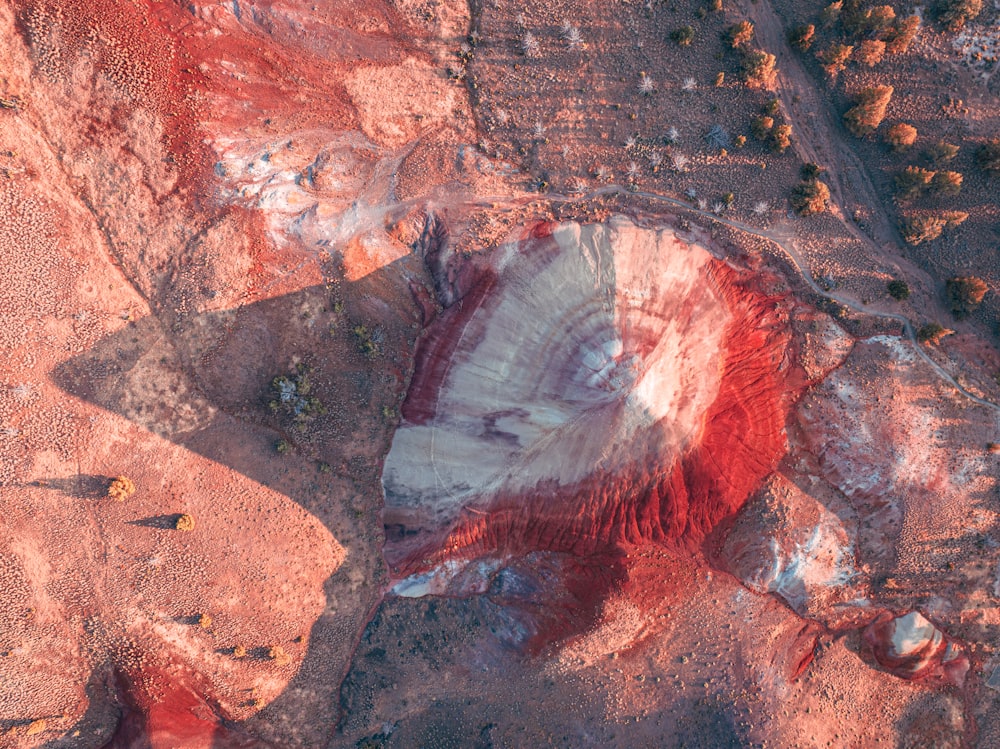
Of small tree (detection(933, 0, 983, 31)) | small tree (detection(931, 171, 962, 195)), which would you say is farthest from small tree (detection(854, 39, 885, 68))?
small tree (detection(931, 171, 962, 195))

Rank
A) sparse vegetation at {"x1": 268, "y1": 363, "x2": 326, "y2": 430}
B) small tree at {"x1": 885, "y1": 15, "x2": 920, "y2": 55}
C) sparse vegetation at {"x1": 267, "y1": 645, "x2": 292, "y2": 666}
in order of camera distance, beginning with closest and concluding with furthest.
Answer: sparse vegetation at {"x1": 268, "y1": 363, "x2": 326, "y2": 430} < sparse vegetation at {"x1": 267, "y1": 645, "x2": 292, "y2": 666} < small tree at {"x1": 885, "y1": 15, "x2": 920, "y2": 55}

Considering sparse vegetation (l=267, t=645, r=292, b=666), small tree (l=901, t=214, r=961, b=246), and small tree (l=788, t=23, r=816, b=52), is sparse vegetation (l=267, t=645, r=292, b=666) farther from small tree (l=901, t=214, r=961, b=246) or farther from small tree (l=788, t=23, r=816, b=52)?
small tree (l=788, t=23, r=816, b=52)

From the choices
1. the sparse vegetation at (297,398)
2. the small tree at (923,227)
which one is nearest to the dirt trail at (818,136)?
the small tree at (923,227)

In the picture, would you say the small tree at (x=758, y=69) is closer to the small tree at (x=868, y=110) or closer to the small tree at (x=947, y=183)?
the small tree at (x=868, y=110)

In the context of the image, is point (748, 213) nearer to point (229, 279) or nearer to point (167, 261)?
point (229, 279)

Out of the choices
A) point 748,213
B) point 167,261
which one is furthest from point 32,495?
point 748,213

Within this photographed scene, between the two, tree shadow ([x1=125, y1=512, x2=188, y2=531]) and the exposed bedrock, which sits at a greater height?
the exposed bedrock

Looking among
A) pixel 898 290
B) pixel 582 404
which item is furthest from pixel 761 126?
pixel 582 404

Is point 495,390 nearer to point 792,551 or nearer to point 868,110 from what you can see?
point 792,551
